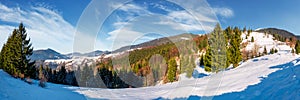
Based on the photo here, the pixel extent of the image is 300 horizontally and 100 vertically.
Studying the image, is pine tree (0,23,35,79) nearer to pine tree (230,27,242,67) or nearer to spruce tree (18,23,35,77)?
spruce tree (18,23,35,77)

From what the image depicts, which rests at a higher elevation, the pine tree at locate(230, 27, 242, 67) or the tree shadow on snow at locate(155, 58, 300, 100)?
the pine tree at locate(230, 27, 242, 67)

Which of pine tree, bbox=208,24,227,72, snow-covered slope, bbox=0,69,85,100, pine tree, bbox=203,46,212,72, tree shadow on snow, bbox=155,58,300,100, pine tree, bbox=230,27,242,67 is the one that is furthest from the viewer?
pine tree, bbox=203,46,212,72

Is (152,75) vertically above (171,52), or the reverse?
(171,52)

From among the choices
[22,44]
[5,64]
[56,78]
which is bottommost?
[56,78]

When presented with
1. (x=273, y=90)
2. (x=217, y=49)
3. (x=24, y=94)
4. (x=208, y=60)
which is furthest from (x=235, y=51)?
(x=24, y=94)

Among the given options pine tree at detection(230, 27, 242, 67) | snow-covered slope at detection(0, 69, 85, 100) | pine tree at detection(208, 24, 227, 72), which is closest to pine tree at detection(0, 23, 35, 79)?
snow-covered slope at detection(0, 69, 85, 100)

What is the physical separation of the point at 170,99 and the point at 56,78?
2535 inches

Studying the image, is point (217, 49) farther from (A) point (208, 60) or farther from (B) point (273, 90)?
(B) point (273, 90)

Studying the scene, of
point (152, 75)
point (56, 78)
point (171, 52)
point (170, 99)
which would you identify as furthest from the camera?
point (171, 52)

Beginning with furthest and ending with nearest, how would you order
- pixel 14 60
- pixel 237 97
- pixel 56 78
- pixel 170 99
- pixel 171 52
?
pixel 171 52 < pixel 56 78 < pixel 14 60 < pixel 170 99 < pixel 237 97

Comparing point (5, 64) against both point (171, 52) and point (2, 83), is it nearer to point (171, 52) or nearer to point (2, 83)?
point (2, 83)

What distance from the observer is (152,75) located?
81.6 metres

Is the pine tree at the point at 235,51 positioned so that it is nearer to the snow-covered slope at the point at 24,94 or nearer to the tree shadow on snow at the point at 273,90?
the tree shadow on snow at the point at 273,90

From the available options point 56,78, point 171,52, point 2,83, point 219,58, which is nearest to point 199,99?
point 2,83
